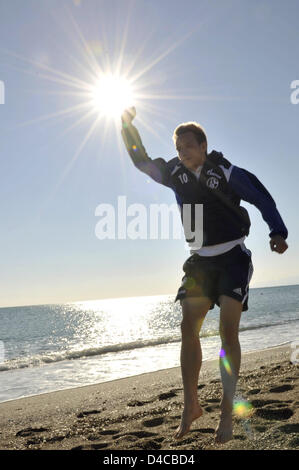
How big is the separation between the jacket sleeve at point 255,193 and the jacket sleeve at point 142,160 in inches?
25.4

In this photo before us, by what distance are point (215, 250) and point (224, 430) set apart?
1.39 metres

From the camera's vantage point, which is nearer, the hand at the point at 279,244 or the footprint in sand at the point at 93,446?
the hand at the point at 279,244

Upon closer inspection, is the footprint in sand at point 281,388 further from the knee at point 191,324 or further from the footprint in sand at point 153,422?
the knee at point 191,324

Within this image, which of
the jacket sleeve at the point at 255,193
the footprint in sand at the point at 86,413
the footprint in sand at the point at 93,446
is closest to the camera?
the jacket sleeve at the point at 255,193

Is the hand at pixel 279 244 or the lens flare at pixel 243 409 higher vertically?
the hand at pixel 279 244

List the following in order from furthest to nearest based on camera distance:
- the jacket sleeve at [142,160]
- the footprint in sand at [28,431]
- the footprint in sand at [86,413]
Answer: the footprint in sand at [86,413] < the footprint in sand at [28,431] < the jacket sleeve at [142,160]

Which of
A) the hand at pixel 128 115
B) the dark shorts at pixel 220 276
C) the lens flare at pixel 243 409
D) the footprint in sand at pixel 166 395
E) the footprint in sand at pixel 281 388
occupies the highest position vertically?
the hand at pixel 128 115

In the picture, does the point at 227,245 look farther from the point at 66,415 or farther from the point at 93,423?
the point at 66,415

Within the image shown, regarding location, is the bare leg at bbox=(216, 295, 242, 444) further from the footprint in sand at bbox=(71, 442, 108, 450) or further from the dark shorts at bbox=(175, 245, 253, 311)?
the footprint in sand at bbox=(71, 442, 108, 450)

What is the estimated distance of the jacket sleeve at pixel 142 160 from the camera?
4004 mm

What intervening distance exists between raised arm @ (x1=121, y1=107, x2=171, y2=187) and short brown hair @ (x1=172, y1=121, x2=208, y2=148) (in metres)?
0.36

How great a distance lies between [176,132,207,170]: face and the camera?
372cm

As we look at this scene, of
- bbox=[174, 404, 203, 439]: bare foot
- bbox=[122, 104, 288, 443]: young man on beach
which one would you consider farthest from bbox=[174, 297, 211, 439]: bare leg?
bbox=[174, 404, 203, 439]: bare foot

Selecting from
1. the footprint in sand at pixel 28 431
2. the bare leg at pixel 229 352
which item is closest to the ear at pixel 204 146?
the bare leg at pixel 229 352
